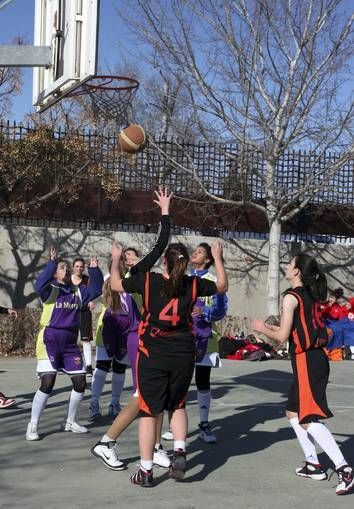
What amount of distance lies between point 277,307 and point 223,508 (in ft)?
46.6

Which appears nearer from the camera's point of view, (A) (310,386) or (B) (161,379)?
(B) (161,379)

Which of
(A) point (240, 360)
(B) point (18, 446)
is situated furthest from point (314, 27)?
(B) point (18, 446)

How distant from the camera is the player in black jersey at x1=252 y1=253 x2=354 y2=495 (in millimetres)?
7031

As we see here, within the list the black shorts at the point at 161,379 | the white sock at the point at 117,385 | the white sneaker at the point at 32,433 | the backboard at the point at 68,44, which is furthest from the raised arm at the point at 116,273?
the white sock at the point at 117,385

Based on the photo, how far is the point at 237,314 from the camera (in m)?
21.4

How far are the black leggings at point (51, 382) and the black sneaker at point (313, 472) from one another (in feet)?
8.42

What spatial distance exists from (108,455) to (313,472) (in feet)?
5.71

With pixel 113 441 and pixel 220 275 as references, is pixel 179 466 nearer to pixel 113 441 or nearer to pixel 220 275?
pixel 113 441

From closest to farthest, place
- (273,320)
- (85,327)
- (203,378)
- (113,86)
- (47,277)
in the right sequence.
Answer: (47,277) → (203,378) → (85,327) → (113,86) → (273,320)

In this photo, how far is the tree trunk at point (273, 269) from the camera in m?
20.3

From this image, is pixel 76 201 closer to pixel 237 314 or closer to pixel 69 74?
pixel 237 314

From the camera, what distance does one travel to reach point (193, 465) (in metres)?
7.65

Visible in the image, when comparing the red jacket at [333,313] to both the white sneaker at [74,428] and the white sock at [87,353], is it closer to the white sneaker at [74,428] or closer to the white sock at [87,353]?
the white sock at [87,353]

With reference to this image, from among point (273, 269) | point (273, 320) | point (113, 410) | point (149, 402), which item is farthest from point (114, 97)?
point (149, 402)
